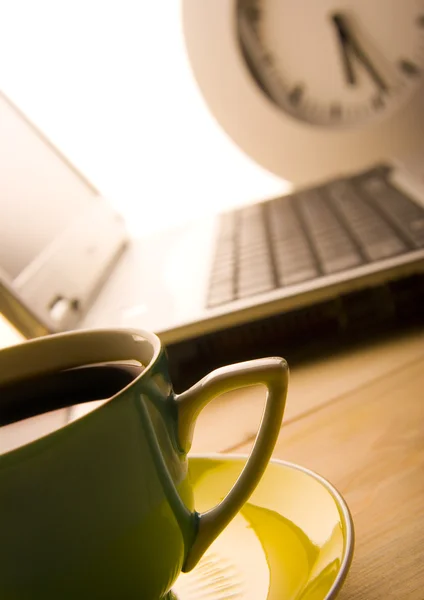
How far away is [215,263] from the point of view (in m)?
0.60

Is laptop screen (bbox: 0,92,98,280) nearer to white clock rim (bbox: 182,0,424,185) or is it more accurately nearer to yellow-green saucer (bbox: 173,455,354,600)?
white clock rim (bbox: 182,0,424,185)

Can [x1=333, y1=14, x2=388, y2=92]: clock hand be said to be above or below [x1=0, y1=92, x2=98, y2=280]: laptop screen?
below

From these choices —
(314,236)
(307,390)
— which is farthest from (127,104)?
(307,390)

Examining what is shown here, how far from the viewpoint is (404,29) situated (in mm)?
783

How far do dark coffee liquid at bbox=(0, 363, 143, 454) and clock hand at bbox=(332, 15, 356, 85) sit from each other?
2.08 ft

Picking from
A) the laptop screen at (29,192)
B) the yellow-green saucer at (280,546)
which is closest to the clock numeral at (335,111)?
the laptop screen at (29,192)

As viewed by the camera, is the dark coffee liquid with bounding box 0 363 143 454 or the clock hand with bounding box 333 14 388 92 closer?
the dark coffee liquid with bounding box 0 363 143 454

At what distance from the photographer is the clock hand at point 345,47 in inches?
31.2

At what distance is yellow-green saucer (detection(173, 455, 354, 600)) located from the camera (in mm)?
236

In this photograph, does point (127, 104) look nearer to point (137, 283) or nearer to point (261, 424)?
point (137, 283)

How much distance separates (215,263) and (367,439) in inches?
11.1

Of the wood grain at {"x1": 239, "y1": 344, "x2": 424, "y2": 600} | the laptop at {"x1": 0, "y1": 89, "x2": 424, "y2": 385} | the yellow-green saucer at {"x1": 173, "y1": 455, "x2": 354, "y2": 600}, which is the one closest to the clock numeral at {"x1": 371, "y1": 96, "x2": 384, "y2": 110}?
the laptop at {"x1": 0, "y1": 89, "x2": 424, "y2": 385}

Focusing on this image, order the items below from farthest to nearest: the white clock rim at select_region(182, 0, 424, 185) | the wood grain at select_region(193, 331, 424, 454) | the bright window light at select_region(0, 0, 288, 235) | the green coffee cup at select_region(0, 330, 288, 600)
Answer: the bright window light at select_region(0, 0, 288, 235) < the white clock rim at select_region(182, 0, 424, 185) < the wood grain at select_region(193, 331, 424, 454) < the green coffee cup at select_region(0, 330, 288, 600)

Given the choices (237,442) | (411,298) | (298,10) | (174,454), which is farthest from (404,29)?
(174,454)
